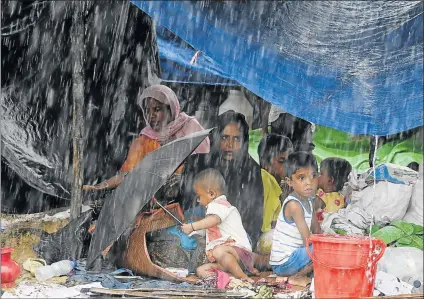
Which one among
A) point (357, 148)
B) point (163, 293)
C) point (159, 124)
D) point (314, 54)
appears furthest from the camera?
point (357, 148)

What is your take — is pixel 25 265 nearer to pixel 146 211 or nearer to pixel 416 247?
pixel 146 211

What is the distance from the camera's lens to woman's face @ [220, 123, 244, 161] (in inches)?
241

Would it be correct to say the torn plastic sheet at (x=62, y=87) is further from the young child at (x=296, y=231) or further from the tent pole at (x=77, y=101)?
the young child at (x=296, y=231)

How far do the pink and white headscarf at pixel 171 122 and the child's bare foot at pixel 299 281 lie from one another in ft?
4.19

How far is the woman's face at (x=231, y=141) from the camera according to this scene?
6.13 meters

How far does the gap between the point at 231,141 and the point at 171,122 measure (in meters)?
0.52

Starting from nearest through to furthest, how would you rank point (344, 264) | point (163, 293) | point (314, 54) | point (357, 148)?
point (344, 264)
point (163, 293)
point (314, 54)
point (357, 148)

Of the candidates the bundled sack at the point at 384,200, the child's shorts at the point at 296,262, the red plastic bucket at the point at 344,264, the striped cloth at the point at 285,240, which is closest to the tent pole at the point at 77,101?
the striped cloth at the point at 285,240

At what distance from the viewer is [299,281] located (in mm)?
5961

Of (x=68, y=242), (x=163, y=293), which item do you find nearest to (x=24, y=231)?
(x=68, y=242)

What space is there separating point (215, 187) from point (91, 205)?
1.00m

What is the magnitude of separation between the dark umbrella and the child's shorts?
→ 1.22 m

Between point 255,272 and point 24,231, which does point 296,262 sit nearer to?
point 255,272

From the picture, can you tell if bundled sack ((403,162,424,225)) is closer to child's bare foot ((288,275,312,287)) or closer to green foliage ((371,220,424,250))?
green foliage ((371,220,424,250))
